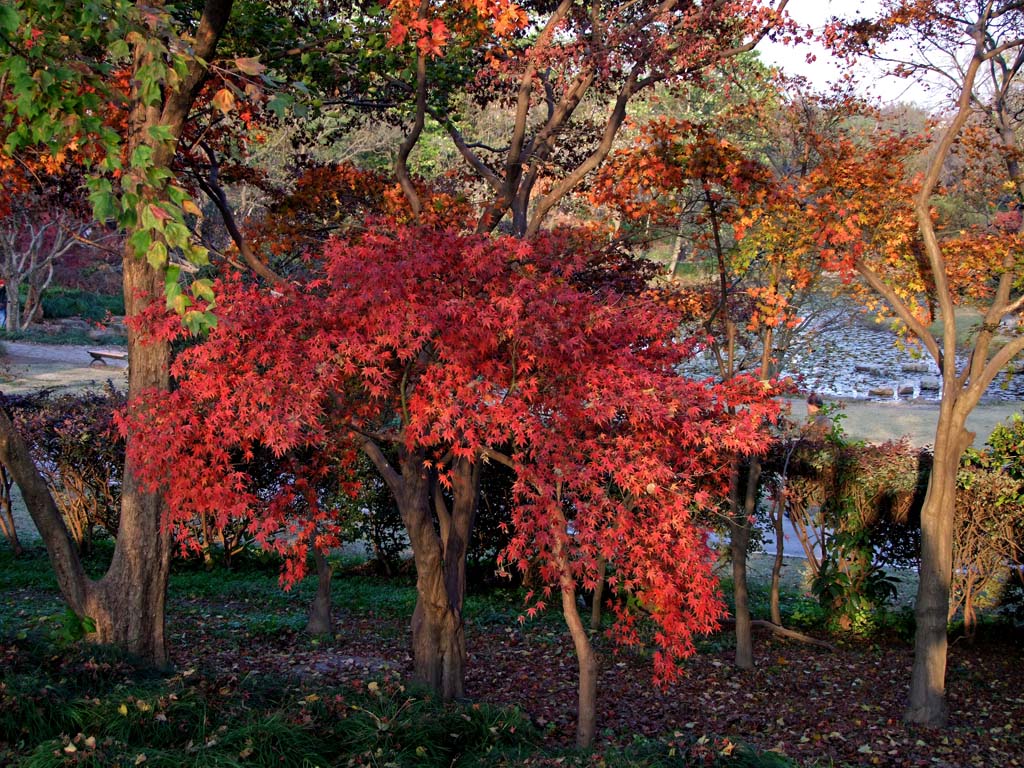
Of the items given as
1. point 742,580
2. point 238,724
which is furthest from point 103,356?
point 238,724

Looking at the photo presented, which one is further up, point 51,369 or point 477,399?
point 477,399

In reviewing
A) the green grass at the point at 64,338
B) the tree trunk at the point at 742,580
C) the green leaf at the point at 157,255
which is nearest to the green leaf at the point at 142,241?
the green leaf at the point at 157,255

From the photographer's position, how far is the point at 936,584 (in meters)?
6.32

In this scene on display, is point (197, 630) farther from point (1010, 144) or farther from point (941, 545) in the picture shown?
point (1010, 144)

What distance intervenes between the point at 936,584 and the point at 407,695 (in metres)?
3.59

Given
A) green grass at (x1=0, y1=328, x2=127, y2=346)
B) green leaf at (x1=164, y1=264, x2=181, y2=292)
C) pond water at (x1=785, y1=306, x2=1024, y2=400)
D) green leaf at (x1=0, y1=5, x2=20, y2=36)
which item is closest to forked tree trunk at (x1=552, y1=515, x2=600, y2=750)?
green leaf at (x1=164, y1=264, x2=181, y2=292)

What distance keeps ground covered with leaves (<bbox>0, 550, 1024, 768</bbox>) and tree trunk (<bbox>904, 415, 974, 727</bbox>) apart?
0.20 meters

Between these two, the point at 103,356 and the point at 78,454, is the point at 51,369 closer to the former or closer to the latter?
the point at 103,356

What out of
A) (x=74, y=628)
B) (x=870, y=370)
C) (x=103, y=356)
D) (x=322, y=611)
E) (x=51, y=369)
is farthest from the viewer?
(x=870, y=370)

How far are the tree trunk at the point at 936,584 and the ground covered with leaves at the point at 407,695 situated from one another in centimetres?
20

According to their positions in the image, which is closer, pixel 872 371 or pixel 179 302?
pixel 179 302

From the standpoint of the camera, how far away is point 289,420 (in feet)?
14.7

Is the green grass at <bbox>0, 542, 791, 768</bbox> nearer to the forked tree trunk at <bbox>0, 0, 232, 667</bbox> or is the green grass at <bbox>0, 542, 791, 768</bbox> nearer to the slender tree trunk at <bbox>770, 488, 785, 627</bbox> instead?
the forked tree trunk at <bbox>0, 0, 232, 667</bbox>

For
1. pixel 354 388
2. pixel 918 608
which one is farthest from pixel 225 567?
pixel 918 608
